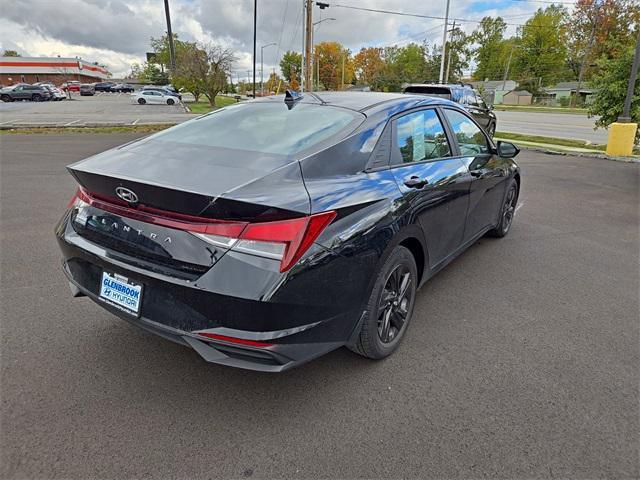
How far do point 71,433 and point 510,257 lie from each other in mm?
4121

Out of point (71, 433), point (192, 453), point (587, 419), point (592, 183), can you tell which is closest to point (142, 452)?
point (192, 453)

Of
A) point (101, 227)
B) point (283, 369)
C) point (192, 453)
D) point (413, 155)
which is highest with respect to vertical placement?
point (413, 155)

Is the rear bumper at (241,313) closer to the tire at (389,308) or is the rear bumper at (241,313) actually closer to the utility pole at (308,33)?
the tire at (389,308)

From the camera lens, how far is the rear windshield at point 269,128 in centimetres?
243

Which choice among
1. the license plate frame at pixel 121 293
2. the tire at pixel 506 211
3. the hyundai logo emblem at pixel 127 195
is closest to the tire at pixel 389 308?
the license plate frame at pixel 121 293

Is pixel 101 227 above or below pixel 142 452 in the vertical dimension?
above

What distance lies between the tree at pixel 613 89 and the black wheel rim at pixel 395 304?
41.9 feet

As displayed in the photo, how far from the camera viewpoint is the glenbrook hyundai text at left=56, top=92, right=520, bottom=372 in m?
1.83

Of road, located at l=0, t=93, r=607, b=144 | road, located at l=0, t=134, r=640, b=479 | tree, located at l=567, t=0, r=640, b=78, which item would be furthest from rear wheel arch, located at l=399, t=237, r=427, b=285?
tree, located at l=567, t=0, r=640, b=78

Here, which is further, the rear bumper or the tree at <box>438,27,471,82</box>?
the tree at <box>438,27,471,82</box>

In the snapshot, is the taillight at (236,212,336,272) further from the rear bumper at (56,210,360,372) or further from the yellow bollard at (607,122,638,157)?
the yellow bollard at (607,122,638,157)

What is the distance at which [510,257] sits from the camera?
4.46 metres

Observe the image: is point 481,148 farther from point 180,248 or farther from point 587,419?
point 180,248

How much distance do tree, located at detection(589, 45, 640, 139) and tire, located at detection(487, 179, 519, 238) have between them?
9.78m
